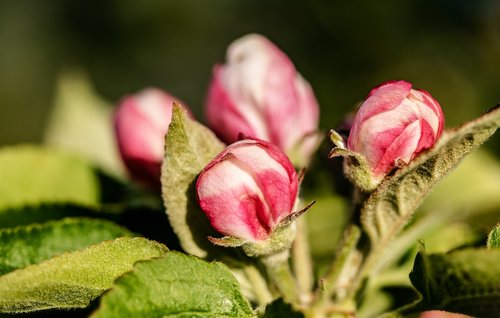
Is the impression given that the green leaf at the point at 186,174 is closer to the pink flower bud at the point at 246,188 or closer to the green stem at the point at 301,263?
the pink flower bud at the point at 246,188

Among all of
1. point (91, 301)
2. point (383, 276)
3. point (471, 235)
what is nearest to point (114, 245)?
point (91, 301)

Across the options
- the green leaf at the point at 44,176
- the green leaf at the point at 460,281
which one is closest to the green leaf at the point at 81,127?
the green leaf at the point at 44,176

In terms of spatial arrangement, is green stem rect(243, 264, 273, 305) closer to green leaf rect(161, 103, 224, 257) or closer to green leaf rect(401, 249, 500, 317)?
green leaf rect(161, 103, 224, 257)

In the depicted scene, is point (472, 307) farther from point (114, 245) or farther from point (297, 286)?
point (114, 245)

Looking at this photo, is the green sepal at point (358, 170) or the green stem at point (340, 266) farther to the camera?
the green stem at point (340, 266)

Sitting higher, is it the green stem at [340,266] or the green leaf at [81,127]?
A: the green leaf at [81,127]

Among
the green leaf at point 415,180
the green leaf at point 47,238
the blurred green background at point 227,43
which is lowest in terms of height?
the green leaf at point 415,180

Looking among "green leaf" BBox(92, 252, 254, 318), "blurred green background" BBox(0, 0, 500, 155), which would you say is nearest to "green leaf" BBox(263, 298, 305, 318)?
"green leaf" BBox(92, 252, 254, 318)
